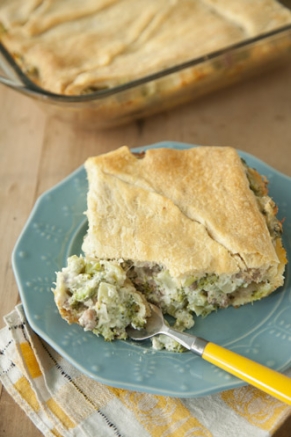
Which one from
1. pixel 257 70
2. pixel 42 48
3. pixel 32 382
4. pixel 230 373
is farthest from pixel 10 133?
pixel 230 373

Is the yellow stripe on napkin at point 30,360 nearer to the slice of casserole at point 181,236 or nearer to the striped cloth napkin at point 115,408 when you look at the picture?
the striped cloth napkin at point 115,408

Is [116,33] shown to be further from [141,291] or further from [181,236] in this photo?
[141,291]

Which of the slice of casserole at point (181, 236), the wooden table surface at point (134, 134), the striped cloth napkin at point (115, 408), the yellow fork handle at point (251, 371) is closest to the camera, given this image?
the yellow fork handle at point (251, 371)

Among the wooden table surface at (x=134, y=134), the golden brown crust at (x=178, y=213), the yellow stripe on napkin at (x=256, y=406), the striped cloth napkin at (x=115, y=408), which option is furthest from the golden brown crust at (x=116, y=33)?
the yellow stripe on napkin at (x=256, y=406)

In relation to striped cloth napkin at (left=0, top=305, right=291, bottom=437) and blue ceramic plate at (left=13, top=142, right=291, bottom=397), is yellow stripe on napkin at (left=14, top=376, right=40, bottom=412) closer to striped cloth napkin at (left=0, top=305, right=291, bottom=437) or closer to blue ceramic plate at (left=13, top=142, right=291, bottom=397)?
striped cloth napkin at (left=0, top=305, right=291, bottom=437)

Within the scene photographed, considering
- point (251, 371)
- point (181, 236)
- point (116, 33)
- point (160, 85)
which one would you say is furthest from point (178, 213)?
point (116, 33)
